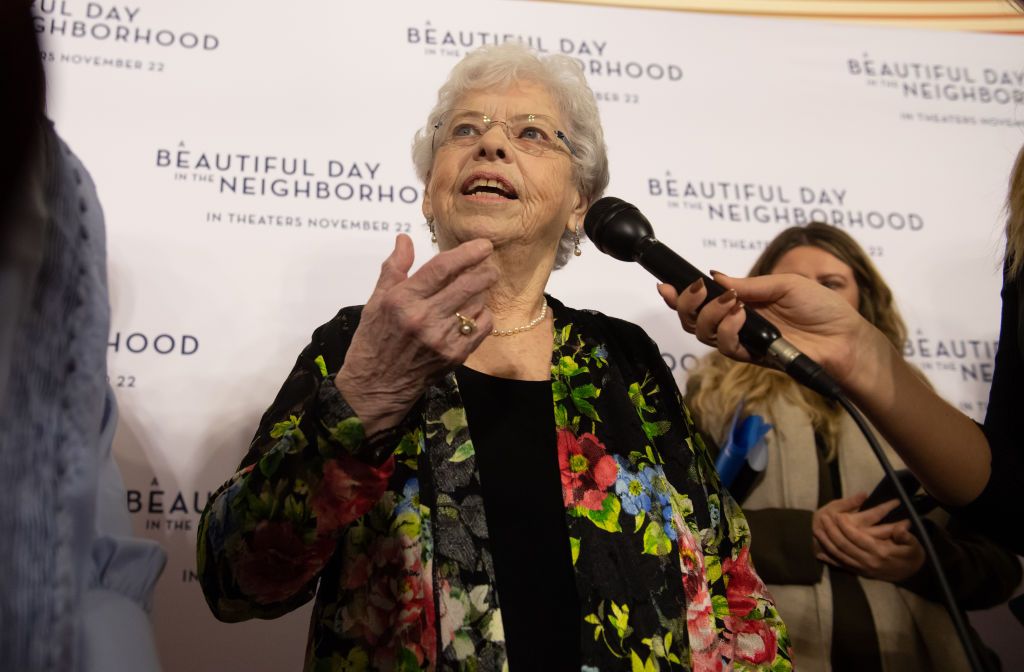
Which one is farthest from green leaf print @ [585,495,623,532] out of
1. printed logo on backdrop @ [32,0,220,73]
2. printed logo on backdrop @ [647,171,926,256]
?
printed logo on backdrop @ [32,0,220,73]

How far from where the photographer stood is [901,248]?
2.73m

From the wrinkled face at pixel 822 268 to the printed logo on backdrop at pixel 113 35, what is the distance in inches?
68.2

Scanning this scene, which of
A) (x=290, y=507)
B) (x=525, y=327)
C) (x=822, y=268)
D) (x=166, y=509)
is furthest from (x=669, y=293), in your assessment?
(x=166, y=509)

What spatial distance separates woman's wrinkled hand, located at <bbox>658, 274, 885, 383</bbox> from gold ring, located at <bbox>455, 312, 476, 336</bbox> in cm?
34

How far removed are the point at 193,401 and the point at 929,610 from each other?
6.09ft

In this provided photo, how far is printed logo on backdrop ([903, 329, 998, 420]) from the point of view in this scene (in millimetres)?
2602

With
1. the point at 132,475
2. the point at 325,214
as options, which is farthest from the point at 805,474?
the point at 132,475

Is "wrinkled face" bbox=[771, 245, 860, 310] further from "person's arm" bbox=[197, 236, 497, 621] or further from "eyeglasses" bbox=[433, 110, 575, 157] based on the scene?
"person's arm" bbox=[197, 236, 497, 621]

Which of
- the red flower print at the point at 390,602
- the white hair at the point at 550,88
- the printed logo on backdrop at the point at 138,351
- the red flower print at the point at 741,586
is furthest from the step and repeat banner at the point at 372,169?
the red flower print at the point at 741,586

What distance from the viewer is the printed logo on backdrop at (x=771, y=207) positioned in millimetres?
2625

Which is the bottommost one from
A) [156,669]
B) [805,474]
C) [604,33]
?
[156,669]

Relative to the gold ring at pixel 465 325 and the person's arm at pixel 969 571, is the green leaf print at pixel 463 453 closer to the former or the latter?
the gold ring at pixel 465 325

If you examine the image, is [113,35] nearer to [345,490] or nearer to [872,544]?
[345,490]

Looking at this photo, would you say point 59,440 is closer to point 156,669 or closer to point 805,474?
point 156,669
